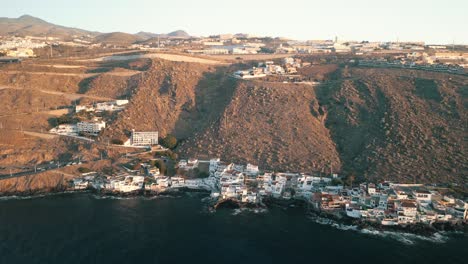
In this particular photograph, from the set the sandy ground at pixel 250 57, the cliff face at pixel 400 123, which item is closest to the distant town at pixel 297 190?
the cliff face at pixel 400 123

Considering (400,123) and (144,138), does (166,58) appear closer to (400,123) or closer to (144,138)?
(144,138)

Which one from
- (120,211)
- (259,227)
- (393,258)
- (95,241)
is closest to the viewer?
(393,258)

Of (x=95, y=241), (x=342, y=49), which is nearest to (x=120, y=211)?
(x=95, y=241)

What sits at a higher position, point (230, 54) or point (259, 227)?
point (230, 54)

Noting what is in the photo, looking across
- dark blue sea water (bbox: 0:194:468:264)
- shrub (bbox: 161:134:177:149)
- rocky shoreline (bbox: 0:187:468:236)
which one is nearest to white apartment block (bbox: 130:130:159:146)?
shrub (bbox: 161:134:177:149)

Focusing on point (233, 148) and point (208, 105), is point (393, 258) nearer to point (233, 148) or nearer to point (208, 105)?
point (233, 148)

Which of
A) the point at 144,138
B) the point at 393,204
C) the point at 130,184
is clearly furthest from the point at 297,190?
the point at 144,138

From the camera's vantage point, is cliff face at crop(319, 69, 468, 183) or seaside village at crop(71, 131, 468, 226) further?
cliff face at crop(319, 69, 468, 183)

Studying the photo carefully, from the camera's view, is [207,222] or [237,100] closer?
[207,222]

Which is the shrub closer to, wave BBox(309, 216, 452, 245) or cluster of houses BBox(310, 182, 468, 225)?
cluster of houses BBox(310, 182, 468, 225)
